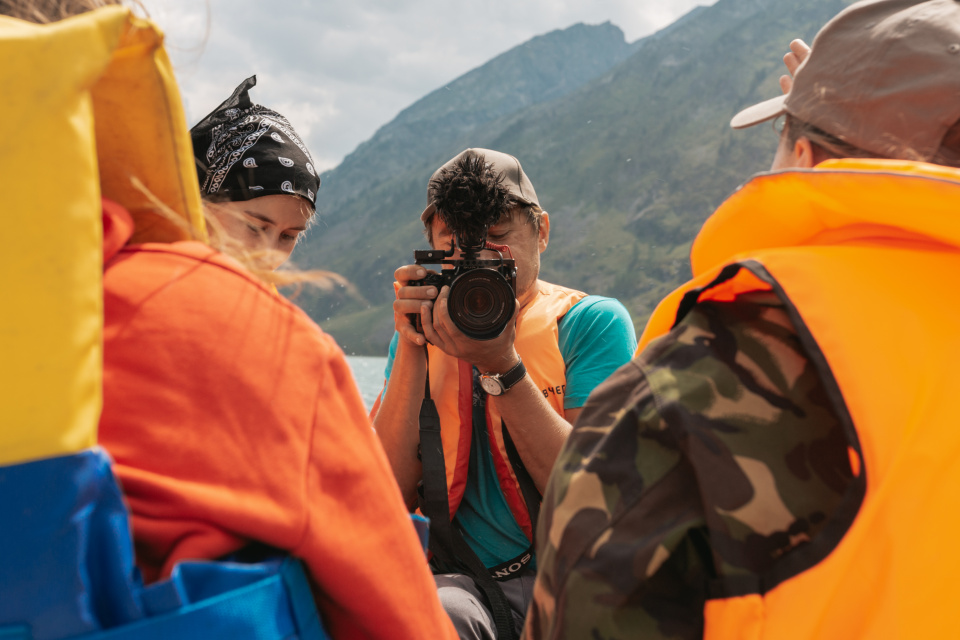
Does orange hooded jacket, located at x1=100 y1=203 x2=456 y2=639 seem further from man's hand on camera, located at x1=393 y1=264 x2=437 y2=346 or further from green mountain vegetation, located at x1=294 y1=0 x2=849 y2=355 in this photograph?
green mountain vegetation, located at x1=294 y1=0 x2=849 y2=355

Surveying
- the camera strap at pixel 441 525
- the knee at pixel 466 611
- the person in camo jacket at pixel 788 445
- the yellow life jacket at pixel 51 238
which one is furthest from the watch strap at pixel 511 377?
the yellow life jacket at pixel 51 238

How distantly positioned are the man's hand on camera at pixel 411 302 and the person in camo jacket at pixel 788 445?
1350mm

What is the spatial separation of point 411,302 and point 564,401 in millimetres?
643

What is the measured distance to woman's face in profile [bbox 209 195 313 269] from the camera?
2.43 metres

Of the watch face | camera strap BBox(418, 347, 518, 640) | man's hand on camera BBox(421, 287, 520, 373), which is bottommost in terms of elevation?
camera strap BBox(418, 347, 518, 640)

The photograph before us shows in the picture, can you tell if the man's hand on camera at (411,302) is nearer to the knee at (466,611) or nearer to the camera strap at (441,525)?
the camera strap at (441,525)

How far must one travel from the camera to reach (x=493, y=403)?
225cm

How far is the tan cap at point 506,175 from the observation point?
247cm

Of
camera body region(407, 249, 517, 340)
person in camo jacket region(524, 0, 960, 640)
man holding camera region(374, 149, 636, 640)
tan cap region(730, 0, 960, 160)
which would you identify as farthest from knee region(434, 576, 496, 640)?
tan cap region(730, 0, 960, 160)

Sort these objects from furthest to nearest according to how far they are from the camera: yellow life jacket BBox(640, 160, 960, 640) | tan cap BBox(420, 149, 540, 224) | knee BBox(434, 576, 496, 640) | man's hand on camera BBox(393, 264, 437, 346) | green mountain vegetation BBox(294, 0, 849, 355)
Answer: green mountain vegetation BBox(294, 0, 849, 355)
tan cap BBox(420, 149, 540, 224)
man's hand on camera BBox(393, 264, 437, 346)
knee BBox(434, 576, 496, 640)
yellow life jacket BBox(640, 160, 960, 640)

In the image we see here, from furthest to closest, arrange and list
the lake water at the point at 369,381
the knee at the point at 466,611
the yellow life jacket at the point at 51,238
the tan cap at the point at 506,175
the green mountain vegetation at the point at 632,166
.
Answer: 1. the green mountain vegetation at the point at 632,166
2. the lake water at the point at 369,381
3. the tan cap at the point at 506,175
4. the knee at the point at 466,611
5. the yellow life jacket at the point at 51,238

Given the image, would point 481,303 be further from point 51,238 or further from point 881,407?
point 51,238

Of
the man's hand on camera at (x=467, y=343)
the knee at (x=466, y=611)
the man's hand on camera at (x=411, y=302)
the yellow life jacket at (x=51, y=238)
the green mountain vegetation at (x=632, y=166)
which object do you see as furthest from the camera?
the green mountain vegetation at (x=632, y=166)

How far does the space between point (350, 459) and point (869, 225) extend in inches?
30.7
